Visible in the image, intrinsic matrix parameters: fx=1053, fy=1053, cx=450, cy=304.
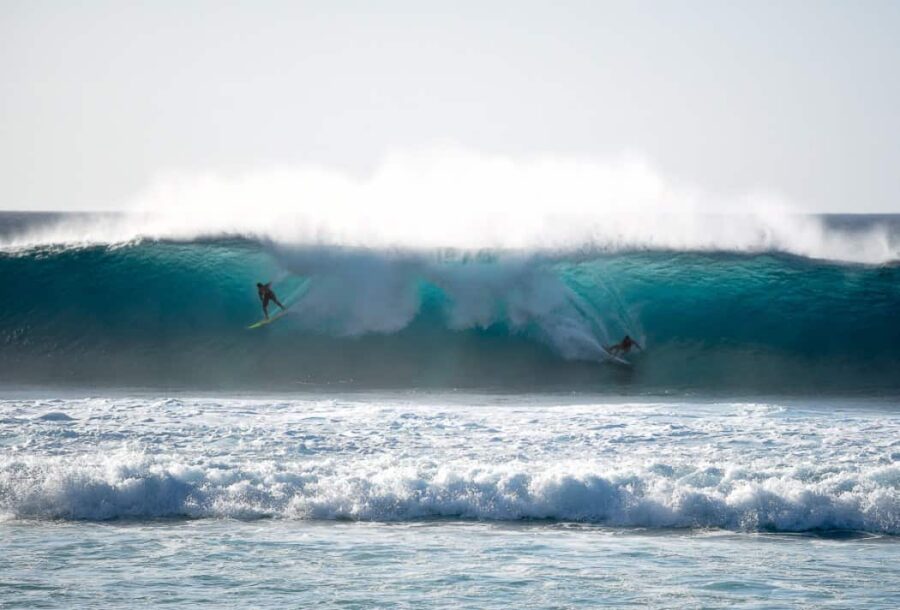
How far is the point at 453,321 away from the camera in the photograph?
1570 centimetres

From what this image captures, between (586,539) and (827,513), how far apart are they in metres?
1.95

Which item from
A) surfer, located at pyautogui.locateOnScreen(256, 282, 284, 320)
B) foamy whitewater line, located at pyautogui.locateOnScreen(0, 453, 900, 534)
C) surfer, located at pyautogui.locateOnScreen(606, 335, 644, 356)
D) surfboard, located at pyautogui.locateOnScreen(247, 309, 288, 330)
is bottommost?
foamy whitewater line, located at pyautogui.locateOnScreen(0, 453, 900, 534)

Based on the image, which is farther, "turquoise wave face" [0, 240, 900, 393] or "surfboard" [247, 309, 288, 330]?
"surfboard" [247, 309, 288, 330]

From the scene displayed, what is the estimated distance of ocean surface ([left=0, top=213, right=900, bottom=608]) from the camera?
21.9ft

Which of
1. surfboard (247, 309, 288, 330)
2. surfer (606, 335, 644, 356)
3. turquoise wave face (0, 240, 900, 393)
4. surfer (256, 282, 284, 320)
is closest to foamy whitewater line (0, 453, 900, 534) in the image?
turquoise wave face (0, 240, 900, 393)

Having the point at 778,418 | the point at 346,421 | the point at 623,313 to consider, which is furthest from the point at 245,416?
the point at 623,313

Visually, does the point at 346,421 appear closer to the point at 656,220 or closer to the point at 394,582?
Result: the point at 394,582

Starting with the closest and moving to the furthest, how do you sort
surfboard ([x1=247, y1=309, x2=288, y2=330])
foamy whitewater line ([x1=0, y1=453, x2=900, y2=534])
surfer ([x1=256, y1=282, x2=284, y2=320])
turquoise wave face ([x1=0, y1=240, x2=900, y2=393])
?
foamy whitewater line ([x1=0, y1=453, x2=900, y2=534]), turquoise wave face ([x1=0, y1=240, x2=900, y2=393]), surfboard ([x1=247, y1=309, x2=288, y2=330]), surfer ([x1=256, y1=282, x2=284, y2=320])

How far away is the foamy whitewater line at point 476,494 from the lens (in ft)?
26.6

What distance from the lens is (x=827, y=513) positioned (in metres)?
8.05

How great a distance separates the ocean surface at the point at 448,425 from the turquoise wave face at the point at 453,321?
0.05 m

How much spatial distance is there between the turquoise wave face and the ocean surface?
0.05 meters

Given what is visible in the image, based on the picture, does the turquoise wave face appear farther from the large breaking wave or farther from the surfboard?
the surfboard

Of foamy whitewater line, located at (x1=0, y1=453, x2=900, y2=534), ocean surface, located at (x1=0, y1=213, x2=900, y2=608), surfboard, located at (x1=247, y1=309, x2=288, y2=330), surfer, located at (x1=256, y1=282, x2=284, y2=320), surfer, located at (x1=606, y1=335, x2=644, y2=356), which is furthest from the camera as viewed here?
surfer, located at (x1=256, y1=282, x2=284, y2=320)
